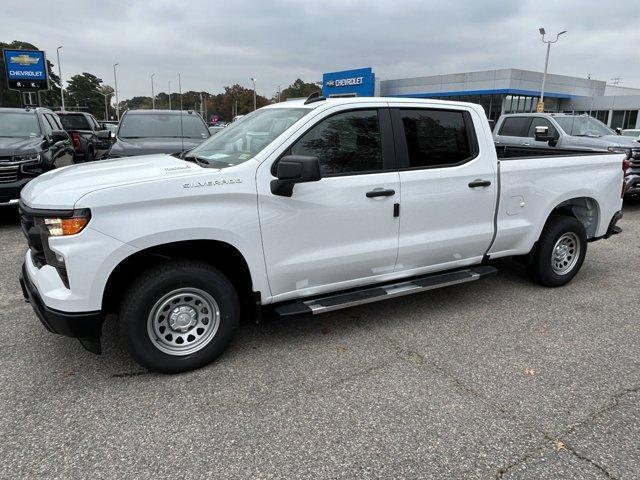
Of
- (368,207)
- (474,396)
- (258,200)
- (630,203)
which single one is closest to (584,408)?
(474,396)

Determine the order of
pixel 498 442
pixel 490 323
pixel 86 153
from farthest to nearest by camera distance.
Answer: pixel 86 153, pixel 490 323, pixel 498 442

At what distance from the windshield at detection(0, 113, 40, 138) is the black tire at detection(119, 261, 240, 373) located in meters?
7.19

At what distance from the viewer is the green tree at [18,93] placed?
2803 inches

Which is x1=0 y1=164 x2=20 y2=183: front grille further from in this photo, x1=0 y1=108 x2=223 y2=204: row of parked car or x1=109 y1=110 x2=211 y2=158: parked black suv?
x1=109 y1=110 x2=211 y2=158: parked black suv

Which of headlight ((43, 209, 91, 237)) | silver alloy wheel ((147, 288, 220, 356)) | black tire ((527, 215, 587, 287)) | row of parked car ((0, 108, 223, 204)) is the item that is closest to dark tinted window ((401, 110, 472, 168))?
black tire ((527, 215, 587, 287))

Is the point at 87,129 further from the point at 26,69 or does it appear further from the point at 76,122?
the point at 26,69

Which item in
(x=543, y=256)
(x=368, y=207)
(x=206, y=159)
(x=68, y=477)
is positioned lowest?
(x=68, y=477)

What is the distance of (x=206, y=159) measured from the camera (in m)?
3.88

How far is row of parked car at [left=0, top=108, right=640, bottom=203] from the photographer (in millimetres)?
7736

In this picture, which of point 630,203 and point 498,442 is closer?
point 498,442

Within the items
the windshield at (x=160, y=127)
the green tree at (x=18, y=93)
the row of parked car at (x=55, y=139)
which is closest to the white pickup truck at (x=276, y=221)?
the row of parked car at (x=55, y=139)

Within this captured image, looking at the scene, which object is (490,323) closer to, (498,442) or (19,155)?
(498,442)

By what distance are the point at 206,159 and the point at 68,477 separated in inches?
92.3

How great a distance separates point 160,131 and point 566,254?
25.5ft
